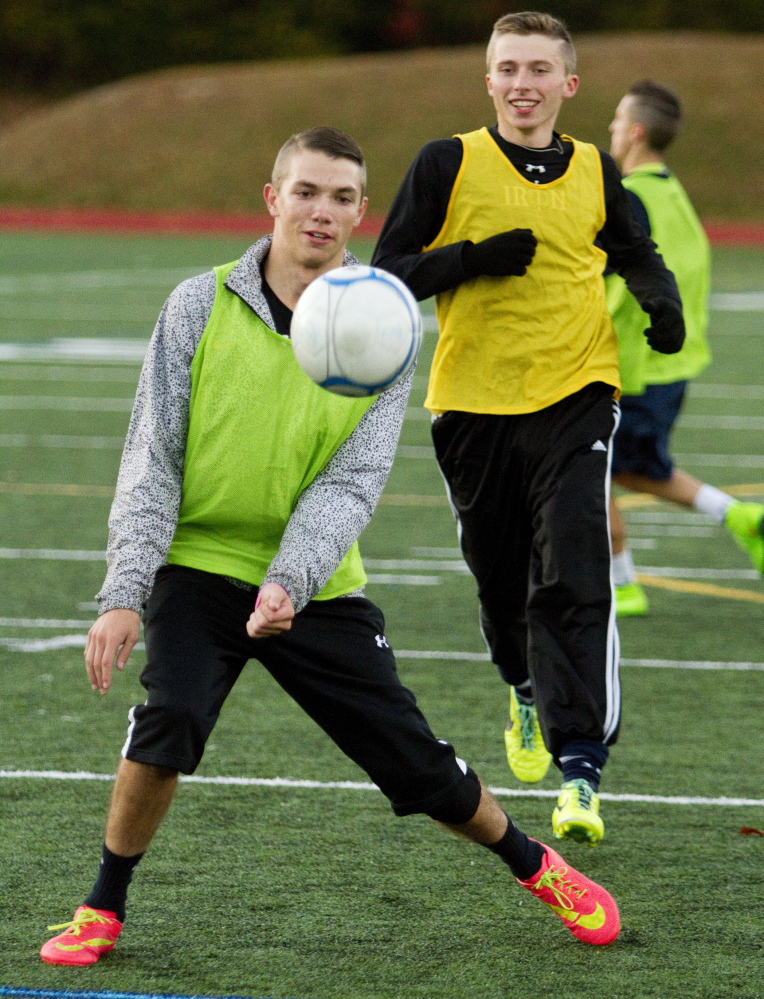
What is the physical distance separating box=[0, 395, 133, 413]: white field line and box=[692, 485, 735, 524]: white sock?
7681 mm

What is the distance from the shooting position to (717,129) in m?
50.3

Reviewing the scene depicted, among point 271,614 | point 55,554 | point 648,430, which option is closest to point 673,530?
point 648,430

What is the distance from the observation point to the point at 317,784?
17.3 ft

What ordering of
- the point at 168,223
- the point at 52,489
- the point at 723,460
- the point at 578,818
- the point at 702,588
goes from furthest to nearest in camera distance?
the point at 168,223 < the point at 723,460 < the point at 52,489 < the point at 702,588 < the point at 578,818

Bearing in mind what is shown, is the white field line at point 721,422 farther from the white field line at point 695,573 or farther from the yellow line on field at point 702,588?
the yellow line on field at point 702,588

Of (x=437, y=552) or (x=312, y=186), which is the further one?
(x=437, y=552)

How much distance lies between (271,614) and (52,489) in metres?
7.57

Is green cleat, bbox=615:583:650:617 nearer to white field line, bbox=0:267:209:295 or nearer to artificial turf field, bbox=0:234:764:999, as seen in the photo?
artificial turf field, bbox=0:234:764:999

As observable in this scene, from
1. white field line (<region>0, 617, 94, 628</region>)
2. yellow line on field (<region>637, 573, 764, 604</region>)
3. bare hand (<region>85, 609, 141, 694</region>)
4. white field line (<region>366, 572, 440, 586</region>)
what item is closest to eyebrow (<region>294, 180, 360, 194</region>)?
bare hand (<region>85, 609, 141, 694</region>)

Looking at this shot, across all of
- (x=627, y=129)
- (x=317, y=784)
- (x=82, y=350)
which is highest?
(x=627, y=129)

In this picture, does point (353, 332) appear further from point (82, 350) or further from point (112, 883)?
point (82, 350)

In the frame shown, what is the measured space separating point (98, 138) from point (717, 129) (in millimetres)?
19638

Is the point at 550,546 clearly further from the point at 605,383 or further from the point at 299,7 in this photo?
the point at 299,7

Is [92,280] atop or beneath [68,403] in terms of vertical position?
beneath
